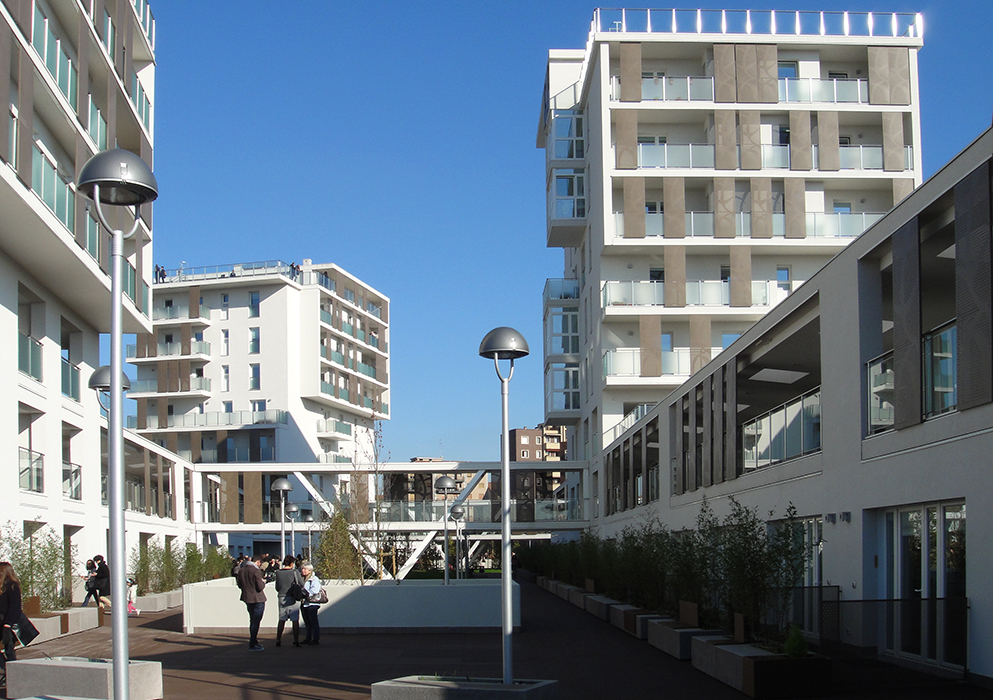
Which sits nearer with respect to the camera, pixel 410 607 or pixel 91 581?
pixel 410 607

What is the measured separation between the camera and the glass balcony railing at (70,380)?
90.9 ft

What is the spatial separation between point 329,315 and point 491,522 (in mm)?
37244

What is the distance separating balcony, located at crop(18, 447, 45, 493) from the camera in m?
24.1

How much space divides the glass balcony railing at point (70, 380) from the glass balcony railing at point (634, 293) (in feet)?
64.5

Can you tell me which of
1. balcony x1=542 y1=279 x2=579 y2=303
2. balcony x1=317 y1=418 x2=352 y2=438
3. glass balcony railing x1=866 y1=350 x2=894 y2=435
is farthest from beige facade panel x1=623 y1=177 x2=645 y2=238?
balcony x1=317 y1=418 x2=352 y2=438

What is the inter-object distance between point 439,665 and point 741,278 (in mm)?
27904

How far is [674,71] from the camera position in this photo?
4250 centimetres

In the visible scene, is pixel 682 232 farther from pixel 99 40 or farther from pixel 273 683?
pixel 273 683

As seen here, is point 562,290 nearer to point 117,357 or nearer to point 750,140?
point 750,140

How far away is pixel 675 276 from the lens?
40000 millimetres

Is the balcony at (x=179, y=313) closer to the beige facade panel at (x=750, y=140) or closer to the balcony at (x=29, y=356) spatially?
the beige facade panel at (x=750, y=140)

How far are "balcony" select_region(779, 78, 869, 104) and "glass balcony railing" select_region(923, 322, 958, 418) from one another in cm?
2989

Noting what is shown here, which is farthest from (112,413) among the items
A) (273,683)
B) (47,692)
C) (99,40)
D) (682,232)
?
(682,232)

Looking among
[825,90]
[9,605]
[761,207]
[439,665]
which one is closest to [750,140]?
[761,207]
